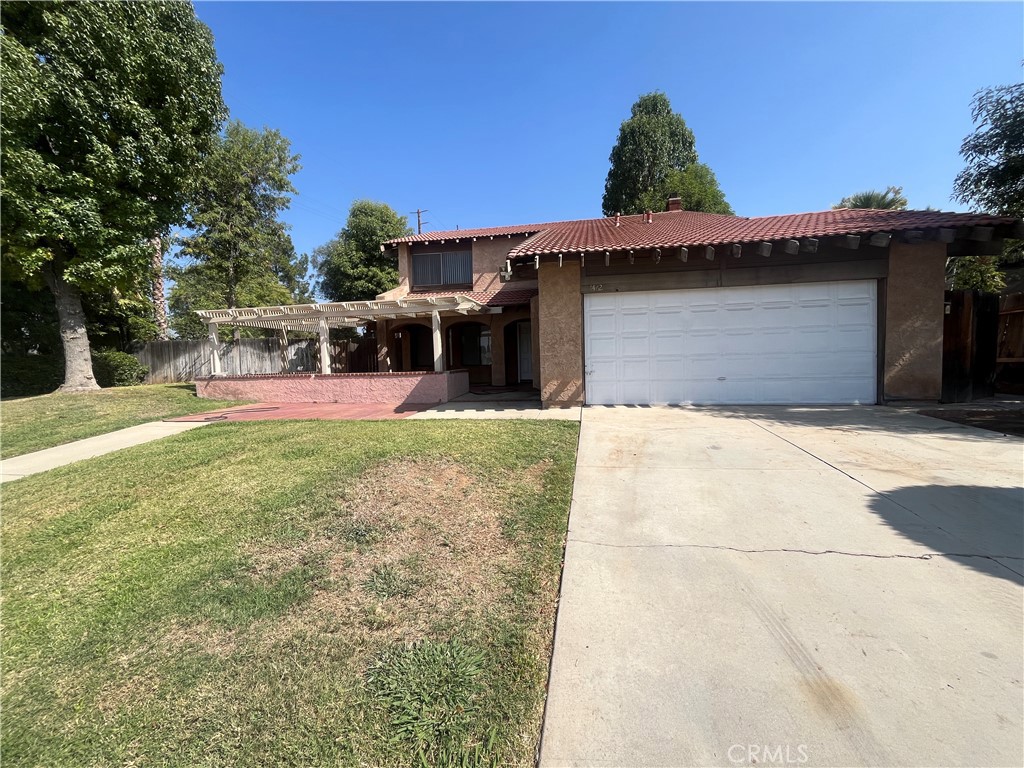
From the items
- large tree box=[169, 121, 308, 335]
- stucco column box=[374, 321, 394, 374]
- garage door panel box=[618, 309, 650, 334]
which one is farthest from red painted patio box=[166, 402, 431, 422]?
large tree box=[169, 121, 308, 335]

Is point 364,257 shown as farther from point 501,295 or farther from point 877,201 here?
point 877,201

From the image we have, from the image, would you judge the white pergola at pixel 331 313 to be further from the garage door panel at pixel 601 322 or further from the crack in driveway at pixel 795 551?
the crack in driveway at pixel 795 551

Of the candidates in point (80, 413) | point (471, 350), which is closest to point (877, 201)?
point (471, 350)

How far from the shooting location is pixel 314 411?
34.7ft

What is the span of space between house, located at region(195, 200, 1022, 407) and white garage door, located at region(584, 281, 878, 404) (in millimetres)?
23

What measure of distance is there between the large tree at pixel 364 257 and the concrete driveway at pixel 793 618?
23.7 m

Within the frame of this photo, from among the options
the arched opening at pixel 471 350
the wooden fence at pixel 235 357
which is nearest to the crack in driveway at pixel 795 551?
the arched opening at pixel 471 350

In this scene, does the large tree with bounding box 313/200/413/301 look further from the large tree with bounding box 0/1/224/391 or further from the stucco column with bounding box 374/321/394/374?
the large tree with bounding box 0/1/224/391

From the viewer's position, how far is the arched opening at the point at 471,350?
1705cm

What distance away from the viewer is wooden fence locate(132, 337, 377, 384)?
18672mm

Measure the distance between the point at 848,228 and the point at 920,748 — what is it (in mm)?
9518

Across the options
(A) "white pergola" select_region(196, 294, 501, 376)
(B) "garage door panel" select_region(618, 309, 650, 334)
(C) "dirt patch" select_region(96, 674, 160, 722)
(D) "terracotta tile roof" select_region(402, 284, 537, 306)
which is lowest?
(C) "dirt patch" select_region(96, 674, 160, 722)

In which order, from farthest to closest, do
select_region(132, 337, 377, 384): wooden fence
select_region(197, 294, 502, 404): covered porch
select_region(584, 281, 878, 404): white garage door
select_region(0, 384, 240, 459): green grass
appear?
select_region(132, 337, 377, 384): wooden fence < select_region(197, 294, 502, 404): covered porch < select_region(584, 281, 878, 404): white garage door < select_region(0, 384, 240, 459): green grass

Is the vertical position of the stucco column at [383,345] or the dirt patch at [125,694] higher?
the stucco column at [383,345]
